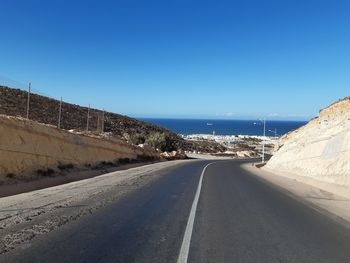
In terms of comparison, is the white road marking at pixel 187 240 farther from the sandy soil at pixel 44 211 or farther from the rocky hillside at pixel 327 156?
the rocky hillside at pixel 327 156

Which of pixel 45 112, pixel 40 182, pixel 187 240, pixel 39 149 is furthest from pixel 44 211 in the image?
pixel 45 112

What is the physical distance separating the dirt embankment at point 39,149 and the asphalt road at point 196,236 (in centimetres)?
866

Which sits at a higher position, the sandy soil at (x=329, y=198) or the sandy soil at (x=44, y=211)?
the sandy soil at (x=329, y=198)

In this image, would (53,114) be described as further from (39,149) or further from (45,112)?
(39,149)

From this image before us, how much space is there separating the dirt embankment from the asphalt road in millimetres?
8662

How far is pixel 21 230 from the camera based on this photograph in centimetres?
922


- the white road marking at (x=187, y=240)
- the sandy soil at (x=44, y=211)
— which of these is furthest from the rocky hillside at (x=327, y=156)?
the white road marking at (x=187, y=240)

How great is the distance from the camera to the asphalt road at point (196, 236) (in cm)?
760

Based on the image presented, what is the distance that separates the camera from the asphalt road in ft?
24.9

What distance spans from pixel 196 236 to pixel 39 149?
16743 mm

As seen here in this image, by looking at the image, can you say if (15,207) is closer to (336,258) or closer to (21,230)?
(21,230)

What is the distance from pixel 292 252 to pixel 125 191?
995 centimetres

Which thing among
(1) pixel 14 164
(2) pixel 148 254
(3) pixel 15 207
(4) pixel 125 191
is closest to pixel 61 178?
(1) pixel 14 164

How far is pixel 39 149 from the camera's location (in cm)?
2441
